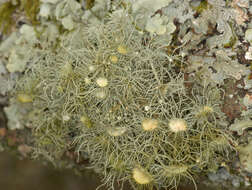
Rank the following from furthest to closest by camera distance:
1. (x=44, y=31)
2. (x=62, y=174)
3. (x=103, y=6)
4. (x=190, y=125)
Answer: (x=62, y=174), (x=44, y=31), (x=103, y=6), (x=190, y=125)

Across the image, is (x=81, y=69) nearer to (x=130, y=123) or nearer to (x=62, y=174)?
(x=130, y=123)

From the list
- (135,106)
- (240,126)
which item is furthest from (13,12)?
(240,126)

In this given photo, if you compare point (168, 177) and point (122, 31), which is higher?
point (122, 31)

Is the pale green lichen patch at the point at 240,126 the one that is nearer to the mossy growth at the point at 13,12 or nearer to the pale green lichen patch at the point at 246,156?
the pale green lichen patch at the point at 246,156

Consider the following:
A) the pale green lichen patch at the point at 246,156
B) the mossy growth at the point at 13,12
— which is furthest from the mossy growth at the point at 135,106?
the mossy growth at the point at 13,12

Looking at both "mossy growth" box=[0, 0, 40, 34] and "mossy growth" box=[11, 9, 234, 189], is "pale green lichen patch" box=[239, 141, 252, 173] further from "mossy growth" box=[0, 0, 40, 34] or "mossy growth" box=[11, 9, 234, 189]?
"mossy growth" box=[0, 0, 40, 34]

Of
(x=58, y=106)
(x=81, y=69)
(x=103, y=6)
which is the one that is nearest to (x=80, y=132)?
(x=58, y=106)

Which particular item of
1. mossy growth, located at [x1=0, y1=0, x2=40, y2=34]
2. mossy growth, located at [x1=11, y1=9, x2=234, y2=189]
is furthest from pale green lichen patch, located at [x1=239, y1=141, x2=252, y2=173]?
mossy growth, located at [x1=0, y1=0, x2=40, y2=34]
